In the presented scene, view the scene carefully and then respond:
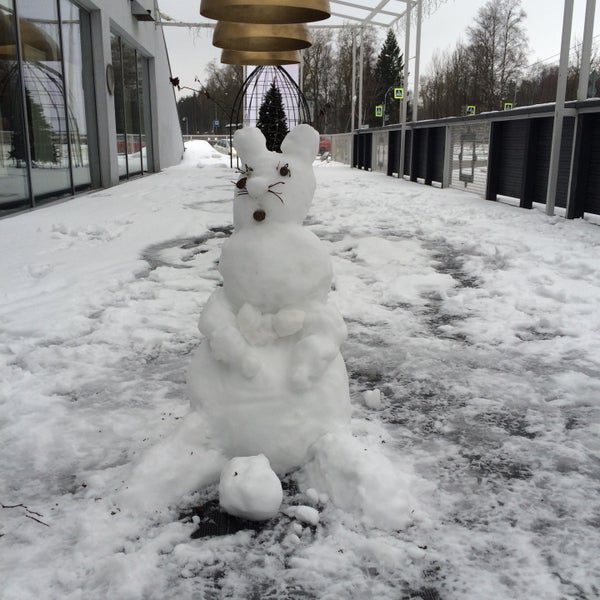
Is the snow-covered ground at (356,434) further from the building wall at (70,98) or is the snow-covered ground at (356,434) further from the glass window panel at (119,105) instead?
the glass window panel at (119,105)

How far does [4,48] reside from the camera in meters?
8.47

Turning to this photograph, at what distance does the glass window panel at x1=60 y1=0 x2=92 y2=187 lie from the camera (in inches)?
440

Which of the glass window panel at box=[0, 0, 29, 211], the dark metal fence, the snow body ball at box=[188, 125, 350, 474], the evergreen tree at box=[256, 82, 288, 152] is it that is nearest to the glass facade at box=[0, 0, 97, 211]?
the glass window panel at box=[0, 0, 29, 211]

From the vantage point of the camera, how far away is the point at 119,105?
15086mm

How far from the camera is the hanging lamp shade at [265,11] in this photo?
331 centimetres

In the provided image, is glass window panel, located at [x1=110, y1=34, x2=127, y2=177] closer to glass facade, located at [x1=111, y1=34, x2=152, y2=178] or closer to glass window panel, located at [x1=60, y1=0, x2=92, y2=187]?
glass facade, located at [x1=111, y1=34, x2=152, y2=178]

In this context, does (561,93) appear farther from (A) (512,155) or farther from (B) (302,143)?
(B) (302,143)

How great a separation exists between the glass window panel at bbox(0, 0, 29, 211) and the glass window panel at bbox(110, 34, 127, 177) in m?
5.80

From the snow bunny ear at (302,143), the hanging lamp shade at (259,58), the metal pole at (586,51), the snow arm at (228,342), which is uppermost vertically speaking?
the metal pole at (586,51)

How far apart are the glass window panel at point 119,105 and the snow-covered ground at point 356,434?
9.60 metres

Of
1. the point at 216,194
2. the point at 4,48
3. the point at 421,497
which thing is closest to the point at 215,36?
the point at 421,497

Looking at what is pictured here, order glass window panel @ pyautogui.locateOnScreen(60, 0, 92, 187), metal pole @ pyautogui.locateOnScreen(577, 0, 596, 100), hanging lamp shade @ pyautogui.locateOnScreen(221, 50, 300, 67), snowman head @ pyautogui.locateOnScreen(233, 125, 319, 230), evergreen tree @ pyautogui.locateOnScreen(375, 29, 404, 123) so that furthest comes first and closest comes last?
evergreen tree @ pyautogui.locateOnScreen(375, 29, 404, 123), glass window panel @ pyautogui.locateOnScreen(60, 0, 92, 187), metal pole @ pyautogui.locateOnScreen(577, 0, 596, 100), hanging lamp shade @ pyautogui.locateOnScreen(221, 50, 300, 67), snowman head @ pyautogui.locateOnScreen(233, 125, 319, 230)

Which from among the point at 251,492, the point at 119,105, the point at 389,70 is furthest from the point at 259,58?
the point at 389,70

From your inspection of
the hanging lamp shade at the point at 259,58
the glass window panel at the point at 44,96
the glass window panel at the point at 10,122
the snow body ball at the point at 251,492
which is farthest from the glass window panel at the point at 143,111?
the snow body ball at the point at 251,492
